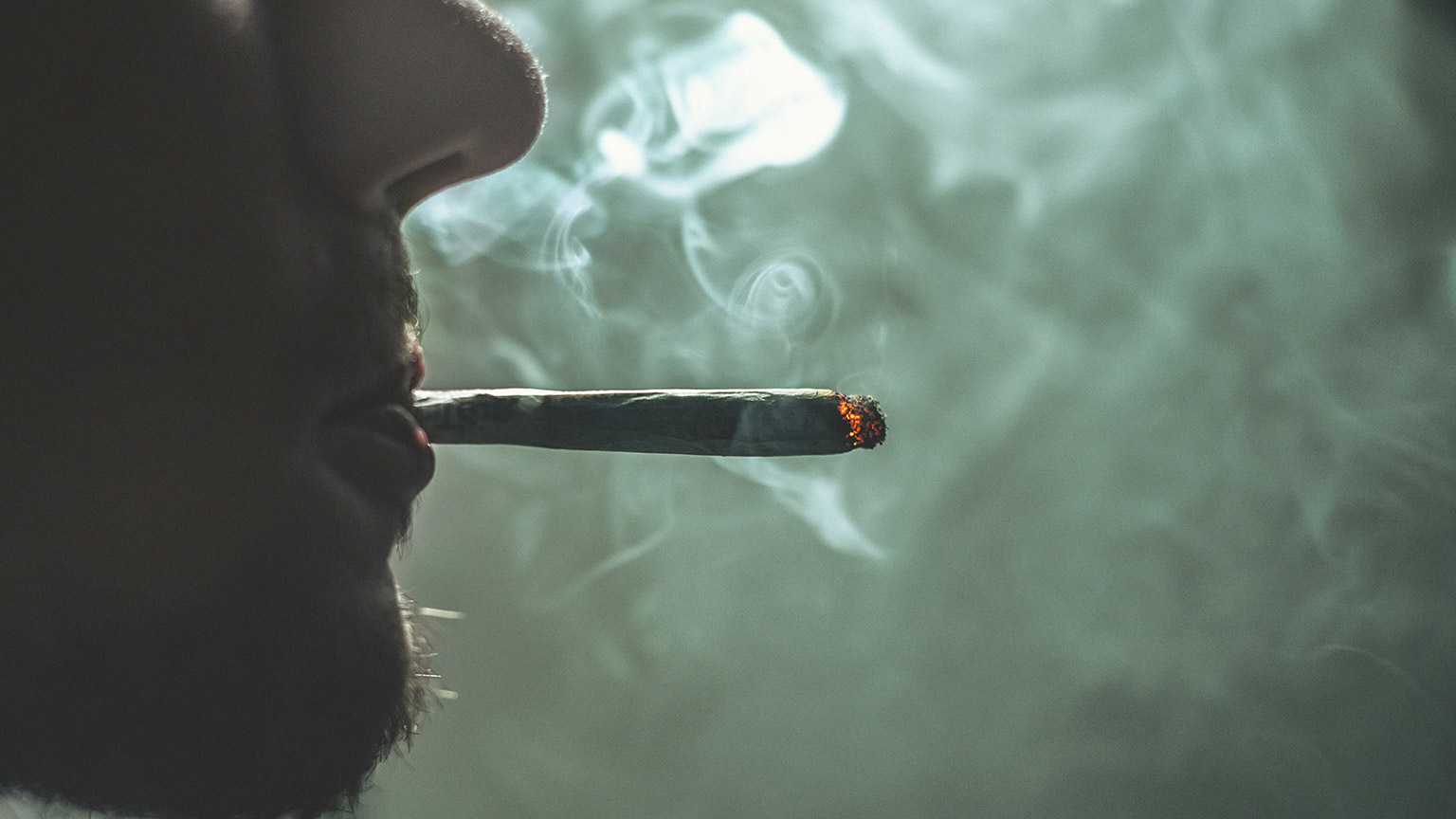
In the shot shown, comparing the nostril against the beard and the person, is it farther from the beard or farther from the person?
the beard

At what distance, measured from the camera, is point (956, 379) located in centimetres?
150

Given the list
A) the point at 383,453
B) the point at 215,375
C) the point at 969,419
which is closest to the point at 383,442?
the point at 383,453

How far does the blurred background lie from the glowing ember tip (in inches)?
34.5

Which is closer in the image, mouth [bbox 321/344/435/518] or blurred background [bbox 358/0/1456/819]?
mouth [bbox 321/344/435/518]

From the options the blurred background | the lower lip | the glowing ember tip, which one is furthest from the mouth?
the blurred background

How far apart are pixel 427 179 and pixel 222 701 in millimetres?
403

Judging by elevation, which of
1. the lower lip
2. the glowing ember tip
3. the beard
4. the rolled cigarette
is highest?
the glowing ember tip

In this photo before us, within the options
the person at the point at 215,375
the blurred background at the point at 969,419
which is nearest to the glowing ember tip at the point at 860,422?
the person at the point at 215,375

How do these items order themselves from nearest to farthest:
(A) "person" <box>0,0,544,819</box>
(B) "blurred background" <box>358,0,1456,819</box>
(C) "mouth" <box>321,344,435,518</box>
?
(A) "person" <box>0,0,544,819</box> < (C) "mouth" <box>321,344,435,518</box> < (B) "blurred background" <box>358,0,1456,819</box>

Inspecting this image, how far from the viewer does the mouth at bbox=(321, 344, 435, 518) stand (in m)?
0.57

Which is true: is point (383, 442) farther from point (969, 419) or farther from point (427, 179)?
point (969, 419)

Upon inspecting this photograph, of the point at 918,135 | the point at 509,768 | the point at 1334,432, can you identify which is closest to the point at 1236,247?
the point at 1334,432

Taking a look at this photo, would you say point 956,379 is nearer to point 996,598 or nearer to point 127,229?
point 996,598

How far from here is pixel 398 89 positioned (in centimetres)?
53
